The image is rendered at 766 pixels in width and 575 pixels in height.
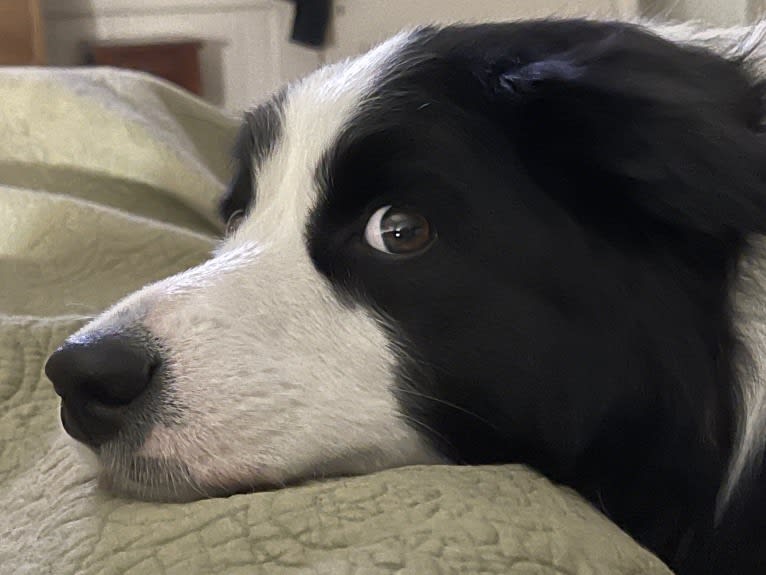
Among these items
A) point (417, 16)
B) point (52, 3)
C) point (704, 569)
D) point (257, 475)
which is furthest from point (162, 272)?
point (52, 3)

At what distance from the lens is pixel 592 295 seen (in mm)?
759

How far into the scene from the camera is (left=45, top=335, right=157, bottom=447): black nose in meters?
0.66

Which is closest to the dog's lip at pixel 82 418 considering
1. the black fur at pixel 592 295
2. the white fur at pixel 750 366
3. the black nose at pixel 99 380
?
the black nose at pixel 99 380

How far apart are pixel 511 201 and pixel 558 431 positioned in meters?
0.20

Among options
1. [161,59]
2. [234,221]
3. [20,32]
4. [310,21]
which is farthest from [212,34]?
[234,221]

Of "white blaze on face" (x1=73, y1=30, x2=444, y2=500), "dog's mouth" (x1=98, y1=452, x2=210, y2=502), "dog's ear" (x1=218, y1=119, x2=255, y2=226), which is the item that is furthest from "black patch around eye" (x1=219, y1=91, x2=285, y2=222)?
"dog's mouth" (x1=98, y1=452, x2=210, y2=502)

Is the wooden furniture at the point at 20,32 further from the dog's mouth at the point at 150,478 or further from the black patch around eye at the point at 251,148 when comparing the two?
the dog's mouth at the point at 150,478

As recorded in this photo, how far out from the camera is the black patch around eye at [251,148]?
942 millimetres

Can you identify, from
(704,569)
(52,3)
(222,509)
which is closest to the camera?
(222,509)

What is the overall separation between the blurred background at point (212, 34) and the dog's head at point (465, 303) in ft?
10.6

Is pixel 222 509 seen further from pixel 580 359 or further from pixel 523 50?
pixel 523 50

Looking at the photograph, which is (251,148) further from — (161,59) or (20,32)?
(161,59)

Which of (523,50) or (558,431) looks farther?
(523,50)

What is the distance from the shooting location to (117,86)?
1552mm
